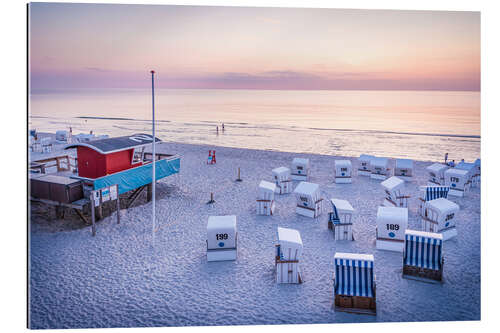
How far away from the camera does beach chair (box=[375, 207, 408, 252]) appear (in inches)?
499

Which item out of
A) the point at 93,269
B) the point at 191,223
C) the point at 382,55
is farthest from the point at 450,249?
the point at 93,269

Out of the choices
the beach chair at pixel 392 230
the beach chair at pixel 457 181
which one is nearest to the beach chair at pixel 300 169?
the beach chair at pixel 457 181

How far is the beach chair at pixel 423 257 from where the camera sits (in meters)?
10.7

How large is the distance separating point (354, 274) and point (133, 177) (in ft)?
38.6

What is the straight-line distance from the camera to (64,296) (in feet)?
32.8

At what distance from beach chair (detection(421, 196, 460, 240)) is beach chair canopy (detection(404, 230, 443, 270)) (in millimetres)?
3005

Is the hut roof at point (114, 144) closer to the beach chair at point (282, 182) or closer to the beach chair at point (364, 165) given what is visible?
the beach chair at point (282, 182)

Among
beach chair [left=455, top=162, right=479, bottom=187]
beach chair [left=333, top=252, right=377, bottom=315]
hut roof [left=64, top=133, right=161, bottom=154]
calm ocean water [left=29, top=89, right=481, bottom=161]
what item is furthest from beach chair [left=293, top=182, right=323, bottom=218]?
calm ocean water [left=29, top=89, right=481, bottom=161]

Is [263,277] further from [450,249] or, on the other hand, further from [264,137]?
[264,137]

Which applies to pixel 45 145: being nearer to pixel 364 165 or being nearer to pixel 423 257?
pixel 364 165

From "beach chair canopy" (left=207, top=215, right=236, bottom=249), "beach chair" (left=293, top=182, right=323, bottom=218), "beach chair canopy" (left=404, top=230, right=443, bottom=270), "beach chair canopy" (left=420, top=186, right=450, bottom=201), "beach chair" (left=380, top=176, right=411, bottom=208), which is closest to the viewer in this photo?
"beach chair canopy" (left=404, top=230, right=443, bottom=270)

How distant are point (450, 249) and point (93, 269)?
13675mm

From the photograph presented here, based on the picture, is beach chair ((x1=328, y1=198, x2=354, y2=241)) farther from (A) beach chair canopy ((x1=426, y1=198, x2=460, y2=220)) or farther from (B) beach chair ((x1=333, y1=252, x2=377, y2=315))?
(B) beach chair ((x1=333, y1=252, x2=377, y2=315))

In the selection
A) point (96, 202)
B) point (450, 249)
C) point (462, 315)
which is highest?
point (96, 202)
